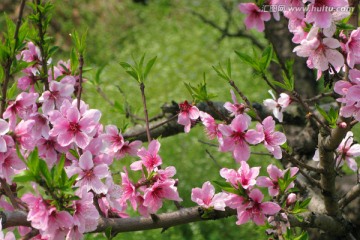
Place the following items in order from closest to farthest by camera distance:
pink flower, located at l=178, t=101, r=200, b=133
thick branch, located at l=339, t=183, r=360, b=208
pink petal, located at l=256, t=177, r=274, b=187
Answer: pink petal, located at l=256, t=177, r=274, b=187 < pink flower, located at l=178, t=101, r=200, b=133 < thick branch, located at l=339, t=183, r=360, b=208

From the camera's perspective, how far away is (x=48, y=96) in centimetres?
190

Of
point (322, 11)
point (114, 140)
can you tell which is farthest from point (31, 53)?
point (322, 11)

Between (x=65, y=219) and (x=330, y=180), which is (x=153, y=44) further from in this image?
(x=65, y=219)

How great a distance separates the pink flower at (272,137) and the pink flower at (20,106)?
0.68 m

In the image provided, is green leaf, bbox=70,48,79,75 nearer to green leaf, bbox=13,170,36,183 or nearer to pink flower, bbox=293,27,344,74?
green leaf, bbox=13,170,36,183

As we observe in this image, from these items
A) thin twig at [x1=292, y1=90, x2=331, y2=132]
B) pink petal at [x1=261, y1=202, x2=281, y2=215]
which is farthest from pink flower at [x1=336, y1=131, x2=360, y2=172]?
pink petal at [x1=261, y1=202, x2=281, y2=215]

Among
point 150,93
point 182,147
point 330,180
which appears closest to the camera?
point 330,180

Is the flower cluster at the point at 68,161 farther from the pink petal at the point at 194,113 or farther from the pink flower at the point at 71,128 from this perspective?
the pink petal at the point at 194,113

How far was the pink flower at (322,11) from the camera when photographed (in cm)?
165

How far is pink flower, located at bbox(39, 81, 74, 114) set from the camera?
74.4 inches

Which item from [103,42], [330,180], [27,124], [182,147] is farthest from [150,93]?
[27,124]

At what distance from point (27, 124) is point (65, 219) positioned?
0.30 m

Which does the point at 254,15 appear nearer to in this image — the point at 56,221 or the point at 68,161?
the point at 68,161

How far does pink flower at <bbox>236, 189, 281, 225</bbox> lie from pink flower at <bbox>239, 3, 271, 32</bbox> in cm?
79
